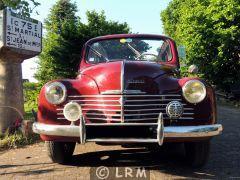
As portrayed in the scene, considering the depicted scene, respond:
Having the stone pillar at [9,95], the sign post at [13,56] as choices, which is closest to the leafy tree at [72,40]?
the sign post at [13,56]

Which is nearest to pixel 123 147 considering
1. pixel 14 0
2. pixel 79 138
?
pixel 79 138

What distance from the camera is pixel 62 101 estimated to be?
4910 mm

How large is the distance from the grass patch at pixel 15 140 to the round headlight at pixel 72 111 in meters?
2.53

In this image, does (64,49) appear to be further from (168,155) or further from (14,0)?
(168,155)

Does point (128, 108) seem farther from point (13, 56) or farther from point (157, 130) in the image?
point (13, 56)

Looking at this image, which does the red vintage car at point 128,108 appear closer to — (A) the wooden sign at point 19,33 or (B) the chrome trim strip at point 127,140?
(B) the chrome trim strip at point 127,140

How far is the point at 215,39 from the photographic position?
20078 millimetres

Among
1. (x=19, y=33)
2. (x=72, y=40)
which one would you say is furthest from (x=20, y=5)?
(x=72, y=40)

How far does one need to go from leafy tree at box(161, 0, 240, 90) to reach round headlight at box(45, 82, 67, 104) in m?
15.5

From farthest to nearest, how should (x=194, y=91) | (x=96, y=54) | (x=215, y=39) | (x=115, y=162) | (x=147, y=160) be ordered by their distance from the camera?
(x=215, y=39)
(x=96, y=54)
(x=147, y=160)
(x=115, y=162)
(x=194, y=91)


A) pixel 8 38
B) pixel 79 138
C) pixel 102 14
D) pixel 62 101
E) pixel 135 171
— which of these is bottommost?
pixel 135 171

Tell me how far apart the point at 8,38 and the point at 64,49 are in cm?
1293

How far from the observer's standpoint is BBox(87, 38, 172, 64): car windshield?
641 centimetres

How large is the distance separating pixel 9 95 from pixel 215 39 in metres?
14.3
